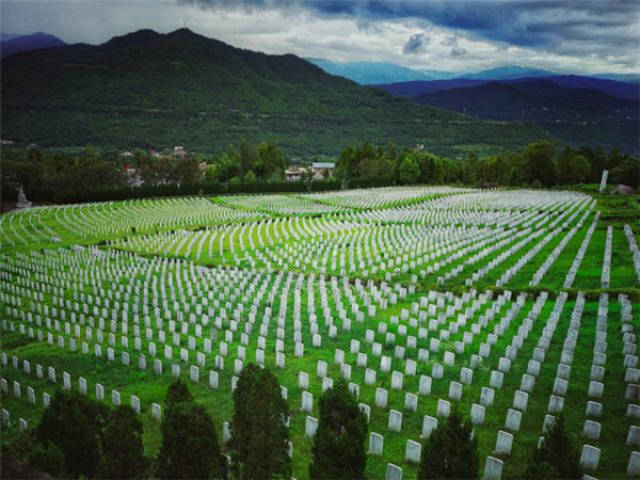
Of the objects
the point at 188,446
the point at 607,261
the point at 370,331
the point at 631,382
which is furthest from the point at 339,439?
the point at 607,261

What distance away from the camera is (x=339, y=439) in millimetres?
5703

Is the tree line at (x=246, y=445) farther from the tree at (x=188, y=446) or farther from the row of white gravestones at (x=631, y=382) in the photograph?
the row of white gravestones at (x=631, y=382)

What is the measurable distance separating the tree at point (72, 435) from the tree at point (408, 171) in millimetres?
76520

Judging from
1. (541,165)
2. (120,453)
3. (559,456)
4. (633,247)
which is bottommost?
(120,453)

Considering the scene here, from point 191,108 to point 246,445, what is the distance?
521ft

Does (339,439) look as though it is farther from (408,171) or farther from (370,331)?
(408,171)

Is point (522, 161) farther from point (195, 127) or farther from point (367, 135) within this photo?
point (195, 127)

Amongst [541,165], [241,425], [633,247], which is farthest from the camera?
[541,165]

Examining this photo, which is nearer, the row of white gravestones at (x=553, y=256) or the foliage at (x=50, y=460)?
the foliage at (x=50, y=460)

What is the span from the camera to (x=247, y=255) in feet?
83.0

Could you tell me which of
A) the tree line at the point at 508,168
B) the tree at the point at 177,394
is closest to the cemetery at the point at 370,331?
the tree at the point at 177,394

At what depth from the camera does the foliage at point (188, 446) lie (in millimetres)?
5383

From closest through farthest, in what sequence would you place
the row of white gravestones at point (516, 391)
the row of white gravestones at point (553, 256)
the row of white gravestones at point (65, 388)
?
1. the row of white gravestones at point (516, 391)
2. the row of white gravestones at point (65, 388)
3. the row of white gravestones at point (553, 256)

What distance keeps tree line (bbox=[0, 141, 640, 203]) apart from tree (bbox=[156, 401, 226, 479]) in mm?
61890
